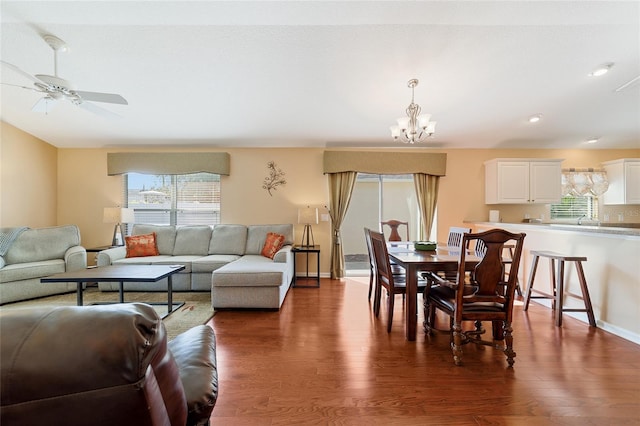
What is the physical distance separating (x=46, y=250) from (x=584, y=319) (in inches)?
272

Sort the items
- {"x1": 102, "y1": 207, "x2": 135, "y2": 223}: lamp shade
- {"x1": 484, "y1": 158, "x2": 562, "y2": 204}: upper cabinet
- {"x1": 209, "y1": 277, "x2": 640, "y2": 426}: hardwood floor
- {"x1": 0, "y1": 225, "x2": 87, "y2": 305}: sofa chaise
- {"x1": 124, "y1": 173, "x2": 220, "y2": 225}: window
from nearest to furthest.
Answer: {"x1": 209, "y1": 277, "x2": 640, "y2": 426}: hardwood floor → {"x1": 0, "y1": 225, "x2": 87, "y2": 305}: sofa chaise → {"x1": 102, "y1": 207, "x2": 135, "y2": 223}: lamp shade → {"x1": 484, "y1": 158, "x2": 562, "y2": 204}: upper cabinet → {"x1": 124, "y1": 173, "x2": 220, "y2": 225}: window

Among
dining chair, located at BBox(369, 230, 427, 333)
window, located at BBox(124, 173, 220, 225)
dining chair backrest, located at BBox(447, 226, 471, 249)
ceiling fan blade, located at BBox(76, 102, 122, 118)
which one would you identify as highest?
ceiling fan blade, located at BBox(76, 102, 122, 118)

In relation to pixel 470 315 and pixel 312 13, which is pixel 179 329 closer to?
pixel 470 315

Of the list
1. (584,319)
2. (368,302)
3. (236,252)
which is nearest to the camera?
(584,319)

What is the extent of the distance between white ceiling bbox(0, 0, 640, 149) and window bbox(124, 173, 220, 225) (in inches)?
34.3

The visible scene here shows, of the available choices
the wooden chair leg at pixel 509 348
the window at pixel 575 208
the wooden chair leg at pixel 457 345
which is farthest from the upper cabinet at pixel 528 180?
the wooden chair leg at pixel 457 345

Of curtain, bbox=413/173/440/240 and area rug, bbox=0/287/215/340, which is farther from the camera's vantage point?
curtain, bbox=413/173/440/240

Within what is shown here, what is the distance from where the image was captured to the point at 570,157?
15.9ft

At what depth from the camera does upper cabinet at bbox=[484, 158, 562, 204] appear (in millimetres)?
4434

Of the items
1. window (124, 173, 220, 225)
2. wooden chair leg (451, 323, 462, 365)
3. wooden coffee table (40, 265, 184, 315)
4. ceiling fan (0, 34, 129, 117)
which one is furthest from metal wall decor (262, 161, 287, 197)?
wooden chair leg (451, 323, 462, 365)

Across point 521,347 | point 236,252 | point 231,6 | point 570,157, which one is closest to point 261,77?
point 231,6

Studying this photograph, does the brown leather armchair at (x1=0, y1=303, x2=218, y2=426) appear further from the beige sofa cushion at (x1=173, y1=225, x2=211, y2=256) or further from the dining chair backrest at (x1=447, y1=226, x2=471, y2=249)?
the beige sofa cushion at (x1=173, y1=225, x2=211, y2=256)

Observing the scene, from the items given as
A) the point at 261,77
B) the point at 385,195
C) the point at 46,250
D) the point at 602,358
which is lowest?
the point at 602,358

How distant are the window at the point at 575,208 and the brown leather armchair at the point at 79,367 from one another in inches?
254
